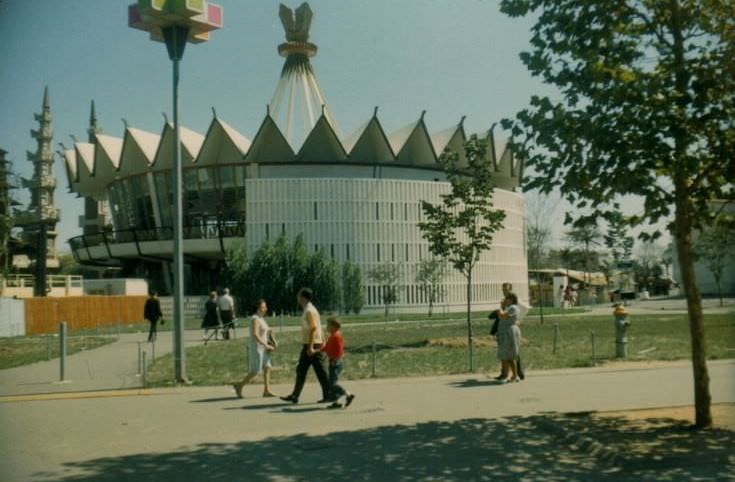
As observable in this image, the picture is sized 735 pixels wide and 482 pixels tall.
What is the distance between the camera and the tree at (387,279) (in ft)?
149

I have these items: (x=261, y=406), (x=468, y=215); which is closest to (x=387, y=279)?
(x=468, y=215)

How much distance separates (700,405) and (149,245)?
50.9 m

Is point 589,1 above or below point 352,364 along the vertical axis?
above

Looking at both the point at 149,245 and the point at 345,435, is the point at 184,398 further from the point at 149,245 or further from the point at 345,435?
the point at 149,245

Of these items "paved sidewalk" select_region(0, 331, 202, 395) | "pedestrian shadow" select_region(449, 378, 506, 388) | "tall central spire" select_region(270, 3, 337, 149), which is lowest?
"pedestrian shadow" select_region(449, 378, 506, 388)

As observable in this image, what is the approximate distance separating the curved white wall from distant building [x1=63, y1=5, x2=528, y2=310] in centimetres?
7

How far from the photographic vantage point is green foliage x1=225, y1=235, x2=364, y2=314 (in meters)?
41.2

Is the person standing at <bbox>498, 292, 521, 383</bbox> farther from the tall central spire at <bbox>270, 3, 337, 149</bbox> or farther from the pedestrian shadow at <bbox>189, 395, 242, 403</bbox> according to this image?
the tall central spire at <bbox>270, 3, 337, 149</bbox>

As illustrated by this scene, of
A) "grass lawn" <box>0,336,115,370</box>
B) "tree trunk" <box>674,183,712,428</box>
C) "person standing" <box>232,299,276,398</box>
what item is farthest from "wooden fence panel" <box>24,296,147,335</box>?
"tree trunk" <box>674,183,712,428</box>

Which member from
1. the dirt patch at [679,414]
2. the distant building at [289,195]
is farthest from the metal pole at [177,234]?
the distant building at [289,195]

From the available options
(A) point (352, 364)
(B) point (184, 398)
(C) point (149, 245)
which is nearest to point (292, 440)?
(B) point (184, 398)

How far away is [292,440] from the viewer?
24.8 ft

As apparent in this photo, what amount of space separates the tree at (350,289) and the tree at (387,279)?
5.66 feet

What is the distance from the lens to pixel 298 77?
64750 millimetres
